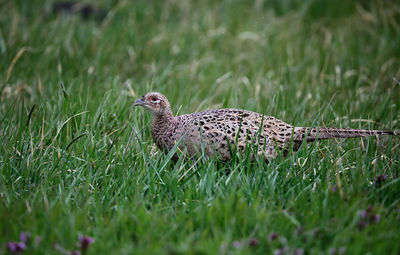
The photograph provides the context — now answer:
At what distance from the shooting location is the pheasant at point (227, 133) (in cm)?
402

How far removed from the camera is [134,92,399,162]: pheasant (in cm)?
402

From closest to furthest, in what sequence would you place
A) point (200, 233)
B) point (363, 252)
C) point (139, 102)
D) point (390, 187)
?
point (363, 252), point (200, 233), point (390, 187), point (139, 102)

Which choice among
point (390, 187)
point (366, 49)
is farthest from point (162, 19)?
point (390, 187)

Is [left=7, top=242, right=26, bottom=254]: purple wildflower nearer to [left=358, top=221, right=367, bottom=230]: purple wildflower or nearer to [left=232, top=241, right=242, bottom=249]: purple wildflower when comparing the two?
[left=232, top=241, right=242, bottom=249]: purple wildflower

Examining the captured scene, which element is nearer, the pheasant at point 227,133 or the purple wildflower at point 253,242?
the purple wildflower at point 253,242

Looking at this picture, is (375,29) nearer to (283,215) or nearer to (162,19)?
(162,19)

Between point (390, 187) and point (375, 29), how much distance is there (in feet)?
16.5

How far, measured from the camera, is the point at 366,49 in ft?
23.9

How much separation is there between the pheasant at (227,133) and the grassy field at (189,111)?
0.48 ft

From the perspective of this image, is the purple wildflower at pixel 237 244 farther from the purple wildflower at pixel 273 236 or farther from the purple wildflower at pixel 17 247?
the purple wildflower at pixel 17 247

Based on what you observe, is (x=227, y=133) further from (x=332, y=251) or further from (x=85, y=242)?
(x=85, y=242)

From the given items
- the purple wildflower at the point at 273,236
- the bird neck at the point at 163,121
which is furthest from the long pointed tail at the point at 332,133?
the purple wildflower at the point at 273,236

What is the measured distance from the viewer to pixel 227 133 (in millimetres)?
4098

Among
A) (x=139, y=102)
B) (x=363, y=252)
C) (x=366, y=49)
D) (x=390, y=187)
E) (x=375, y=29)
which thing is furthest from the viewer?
Result: (x=375, y=29)
